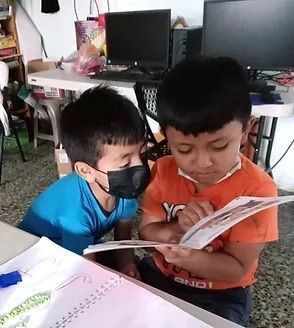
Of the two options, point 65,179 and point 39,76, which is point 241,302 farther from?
point 39,76

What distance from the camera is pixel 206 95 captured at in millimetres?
785

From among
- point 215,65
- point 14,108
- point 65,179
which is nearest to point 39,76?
point 14,108

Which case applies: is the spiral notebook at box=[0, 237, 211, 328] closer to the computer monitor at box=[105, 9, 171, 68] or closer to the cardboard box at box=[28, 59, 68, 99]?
the computer monitor at box=[105, 9, 171, 68]

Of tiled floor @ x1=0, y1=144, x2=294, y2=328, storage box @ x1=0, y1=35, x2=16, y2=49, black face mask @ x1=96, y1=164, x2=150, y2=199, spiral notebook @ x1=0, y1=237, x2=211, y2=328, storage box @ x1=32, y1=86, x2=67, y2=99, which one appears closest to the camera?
spiral notebook @ x1=0, y1=237, x2=211, y2=328

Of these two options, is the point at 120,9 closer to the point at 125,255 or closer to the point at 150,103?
the point at 150,103

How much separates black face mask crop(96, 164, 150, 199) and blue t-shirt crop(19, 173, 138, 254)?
6 centimetres

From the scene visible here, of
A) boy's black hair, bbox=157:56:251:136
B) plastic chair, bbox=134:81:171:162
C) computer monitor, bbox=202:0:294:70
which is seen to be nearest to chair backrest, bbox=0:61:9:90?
plastic chair, bbox=134:81:171:162

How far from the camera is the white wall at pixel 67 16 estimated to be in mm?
2748

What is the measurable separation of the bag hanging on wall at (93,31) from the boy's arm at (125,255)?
1961 mm

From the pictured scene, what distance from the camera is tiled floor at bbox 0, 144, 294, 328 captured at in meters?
1.60

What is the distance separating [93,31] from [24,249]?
2.40m

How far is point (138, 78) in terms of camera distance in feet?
7.83

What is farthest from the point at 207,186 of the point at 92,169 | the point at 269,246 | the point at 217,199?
the point at 269,246

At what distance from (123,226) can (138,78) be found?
1437 mm
